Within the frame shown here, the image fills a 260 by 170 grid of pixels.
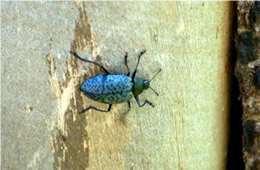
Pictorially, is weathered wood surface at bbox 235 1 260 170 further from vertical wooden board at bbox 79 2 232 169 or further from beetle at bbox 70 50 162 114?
beetle at bbox 70 50 162 114

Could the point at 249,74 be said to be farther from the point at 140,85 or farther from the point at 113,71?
the point at 113,71

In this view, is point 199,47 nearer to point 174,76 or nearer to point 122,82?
point 174,76

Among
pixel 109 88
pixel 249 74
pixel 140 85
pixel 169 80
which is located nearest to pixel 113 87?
pixel 109 88

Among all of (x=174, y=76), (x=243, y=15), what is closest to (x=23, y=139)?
(x=174, y=76)

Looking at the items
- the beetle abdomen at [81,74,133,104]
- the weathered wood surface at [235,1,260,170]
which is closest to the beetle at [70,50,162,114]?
the beetle abdomen at [81,74,133,104]

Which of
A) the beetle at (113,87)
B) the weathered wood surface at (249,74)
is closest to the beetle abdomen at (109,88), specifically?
the beetle at (113,87)

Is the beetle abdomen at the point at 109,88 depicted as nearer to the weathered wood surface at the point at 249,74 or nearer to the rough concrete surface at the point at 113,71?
the rough concrete surface at the point at 113,71

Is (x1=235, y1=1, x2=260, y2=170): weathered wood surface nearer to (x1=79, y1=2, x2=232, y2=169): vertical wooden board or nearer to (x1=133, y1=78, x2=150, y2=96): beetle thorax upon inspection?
(x1=79, y1=2, x2=232, y2=169): vertical wooden board
